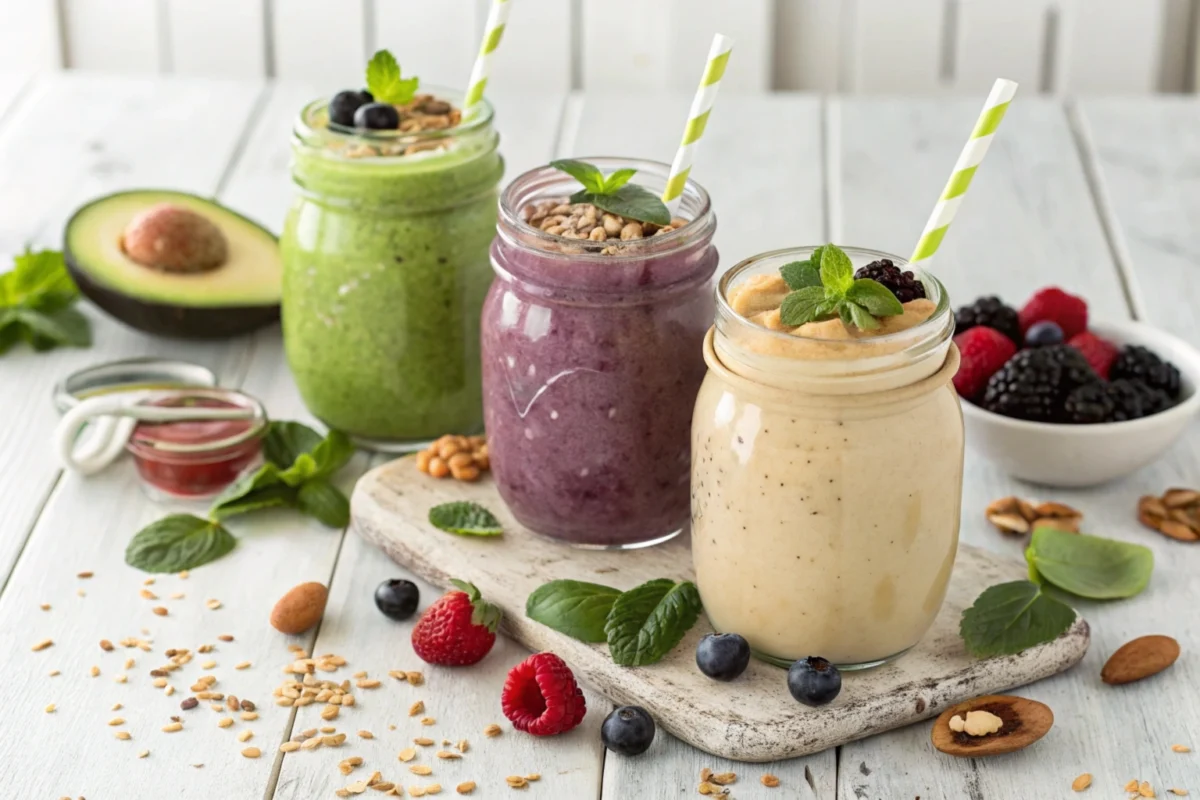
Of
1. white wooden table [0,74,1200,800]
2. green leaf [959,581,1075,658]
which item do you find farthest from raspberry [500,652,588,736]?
green leaf [959,581,1075,658]

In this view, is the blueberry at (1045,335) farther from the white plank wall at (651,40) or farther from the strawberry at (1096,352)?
the white plank wall at (651,40)

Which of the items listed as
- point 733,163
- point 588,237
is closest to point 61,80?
point 733,163

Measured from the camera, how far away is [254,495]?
5.87ft

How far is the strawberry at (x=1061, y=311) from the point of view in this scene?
193 cm

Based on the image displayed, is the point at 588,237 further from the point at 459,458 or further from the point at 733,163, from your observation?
the point at 733,163

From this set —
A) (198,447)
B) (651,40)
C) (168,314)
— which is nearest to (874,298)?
(198,447)

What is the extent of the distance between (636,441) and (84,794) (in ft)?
2.04

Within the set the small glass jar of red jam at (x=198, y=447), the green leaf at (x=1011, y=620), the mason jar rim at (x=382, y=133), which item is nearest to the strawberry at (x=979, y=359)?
the green leaf at (x=1011, y=620)

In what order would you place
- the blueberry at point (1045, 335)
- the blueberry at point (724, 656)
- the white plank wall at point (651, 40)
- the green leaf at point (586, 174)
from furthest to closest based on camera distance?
the white plank wall at point (651, 40), the blueberry at point (1045, 335), the green leaf at point (586, 174), the blueberry at point (724, 656)

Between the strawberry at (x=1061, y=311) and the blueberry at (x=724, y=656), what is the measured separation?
733 millimetres

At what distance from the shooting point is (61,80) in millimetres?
3000

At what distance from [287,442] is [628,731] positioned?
0.71m

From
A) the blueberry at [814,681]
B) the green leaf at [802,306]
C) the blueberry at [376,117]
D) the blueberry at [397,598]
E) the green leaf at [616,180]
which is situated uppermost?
the blueberry at [376,117]

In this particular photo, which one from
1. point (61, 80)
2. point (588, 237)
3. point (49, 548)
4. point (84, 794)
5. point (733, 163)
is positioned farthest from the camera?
point (61, 80)
